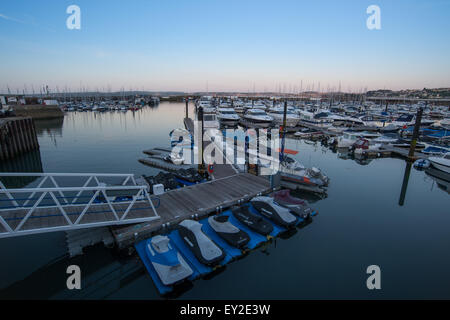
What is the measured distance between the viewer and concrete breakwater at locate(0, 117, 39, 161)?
80.1ft

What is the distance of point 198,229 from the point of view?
9.52 m

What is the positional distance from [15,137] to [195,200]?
26863 mm

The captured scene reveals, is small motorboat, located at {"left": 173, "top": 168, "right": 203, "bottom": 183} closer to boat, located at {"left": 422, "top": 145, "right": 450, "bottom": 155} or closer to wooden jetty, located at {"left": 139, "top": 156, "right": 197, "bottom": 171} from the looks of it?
wooden jetty, located at {"left": 139, "top": 156, "right": 197, "bottom": 171}

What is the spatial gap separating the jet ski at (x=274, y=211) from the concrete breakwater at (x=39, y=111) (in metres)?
69.2

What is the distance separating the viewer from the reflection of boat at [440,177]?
1871 cm

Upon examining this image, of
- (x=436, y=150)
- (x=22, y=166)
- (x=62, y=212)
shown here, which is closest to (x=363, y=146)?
(x=436, y=150)

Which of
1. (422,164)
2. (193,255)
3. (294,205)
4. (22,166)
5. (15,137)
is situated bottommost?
(22,166)

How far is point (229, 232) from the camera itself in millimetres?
9992

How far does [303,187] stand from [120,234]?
39.6ft

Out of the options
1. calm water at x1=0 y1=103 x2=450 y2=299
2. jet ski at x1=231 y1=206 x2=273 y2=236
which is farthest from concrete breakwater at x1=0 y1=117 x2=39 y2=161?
jet ski at x1=231 y1=206 x2=273 y2=236

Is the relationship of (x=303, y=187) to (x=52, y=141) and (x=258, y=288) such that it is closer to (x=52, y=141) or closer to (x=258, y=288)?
(x=258, y=288)
